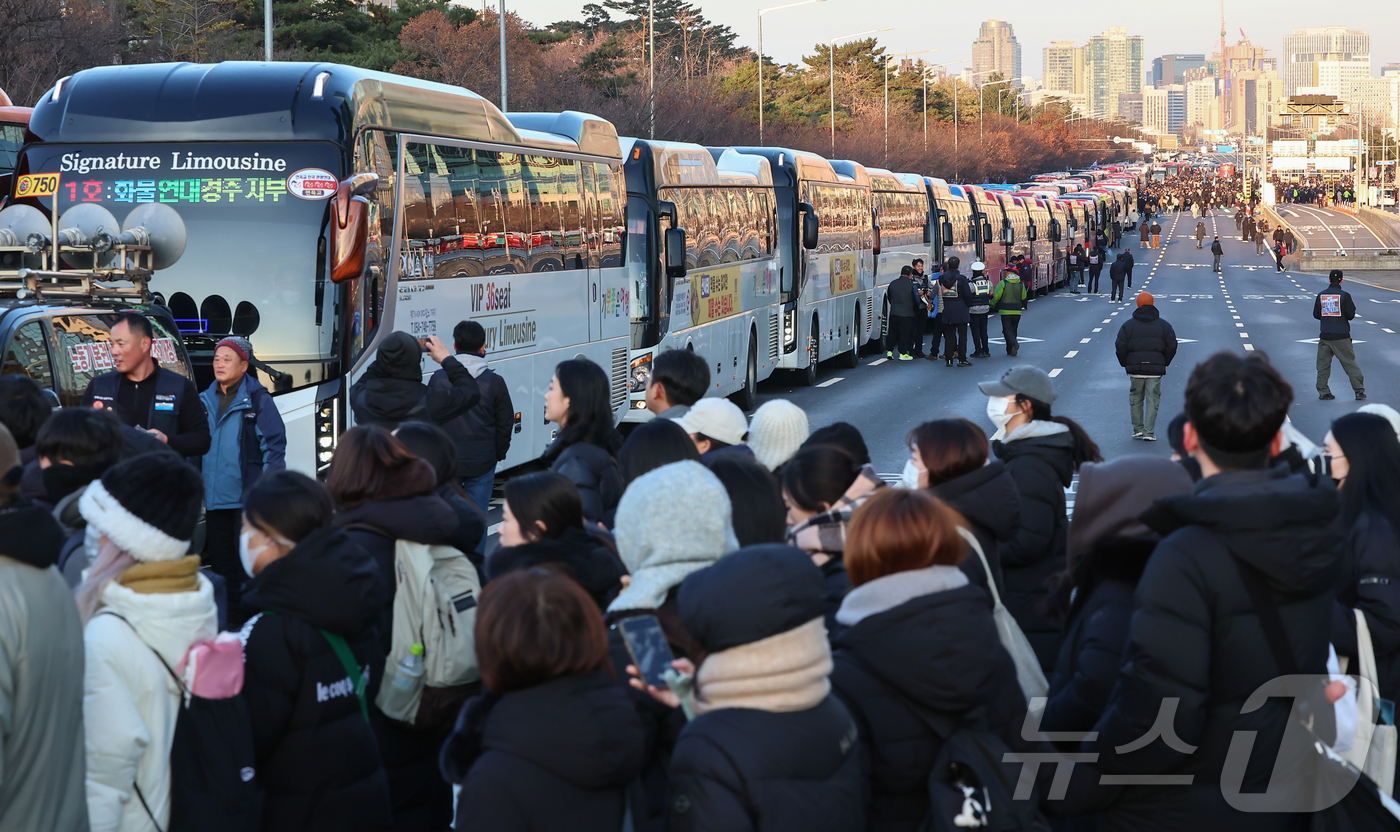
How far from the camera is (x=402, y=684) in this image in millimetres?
4742

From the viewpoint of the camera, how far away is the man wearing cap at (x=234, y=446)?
8242 millimetres

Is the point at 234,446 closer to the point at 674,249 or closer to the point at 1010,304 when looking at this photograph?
the point at 674,249

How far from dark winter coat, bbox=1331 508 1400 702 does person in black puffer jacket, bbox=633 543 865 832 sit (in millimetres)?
2277

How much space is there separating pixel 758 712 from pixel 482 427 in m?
6.45

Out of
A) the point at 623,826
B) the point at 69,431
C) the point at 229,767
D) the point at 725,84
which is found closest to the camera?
the point at 623,826

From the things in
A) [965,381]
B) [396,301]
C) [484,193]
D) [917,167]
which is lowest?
[965,381]

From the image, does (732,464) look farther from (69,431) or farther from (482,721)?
(69,431)

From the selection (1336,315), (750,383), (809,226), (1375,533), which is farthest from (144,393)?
(1336,315)

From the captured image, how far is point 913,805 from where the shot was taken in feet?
11.1

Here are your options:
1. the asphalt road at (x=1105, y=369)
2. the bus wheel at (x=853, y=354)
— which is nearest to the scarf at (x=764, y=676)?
the asphalt road at (x=1105, y=369)

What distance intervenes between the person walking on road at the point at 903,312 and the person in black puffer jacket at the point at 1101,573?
23.4 meters

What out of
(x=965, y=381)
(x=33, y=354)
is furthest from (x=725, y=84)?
(x=33, y=354)

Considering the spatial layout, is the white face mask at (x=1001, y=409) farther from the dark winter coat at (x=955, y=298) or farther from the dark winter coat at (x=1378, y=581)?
the dark winter coat at (x=955, y=298)

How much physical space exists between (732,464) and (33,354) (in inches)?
203
